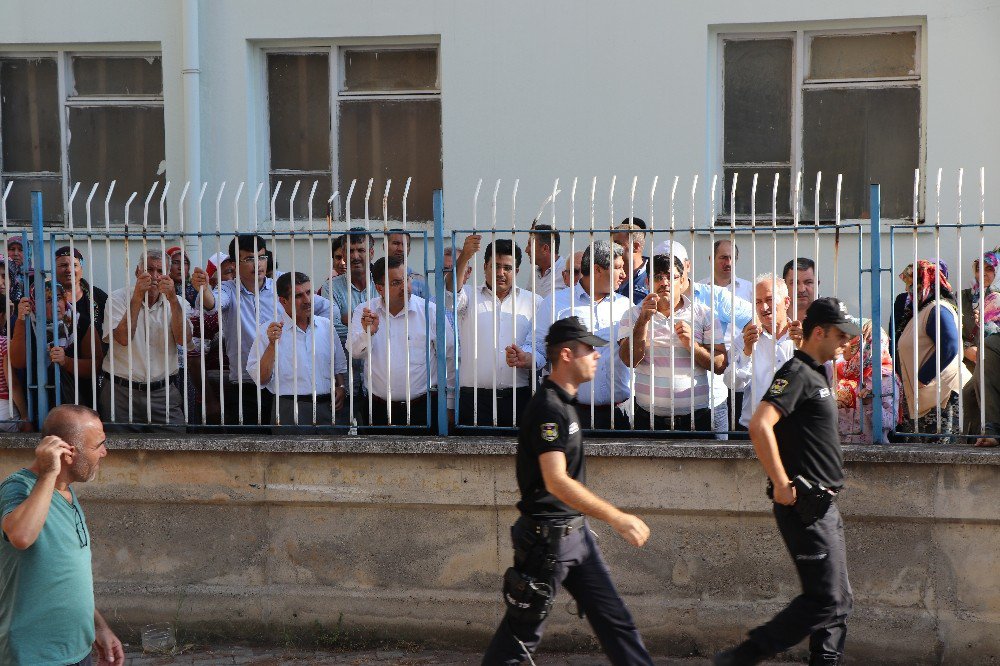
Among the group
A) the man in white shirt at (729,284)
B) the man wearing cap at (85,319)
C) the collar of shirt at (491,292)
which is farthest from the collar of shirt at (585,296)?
the man wearing cap at (85,319)

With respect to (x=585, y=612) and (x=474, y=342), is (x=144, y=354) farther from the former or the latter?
(x=585, y=612)

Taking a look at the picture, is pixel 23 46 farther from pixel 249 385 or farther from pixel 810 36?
pixel 810 36

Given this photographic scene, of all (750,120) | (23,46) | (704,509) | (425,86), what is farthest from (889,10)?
(23,46)

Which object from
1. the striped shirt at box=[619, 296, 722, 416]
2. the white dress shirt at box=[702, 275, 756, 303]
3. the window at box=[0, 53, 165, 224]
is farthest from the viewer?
the window at box=[0, 53, 165, 224]

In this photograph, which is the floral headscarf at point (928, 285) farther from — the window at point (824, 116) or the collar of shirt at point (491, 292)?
the window at point (824, 116)

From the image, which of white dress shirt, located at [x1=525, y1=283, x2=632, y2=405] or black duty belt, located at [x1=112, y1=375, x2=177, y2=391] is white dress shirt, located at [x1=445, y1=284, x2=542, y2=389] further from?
black duty belt, located at [x1=112, y1=375, x2=177, y2=391]

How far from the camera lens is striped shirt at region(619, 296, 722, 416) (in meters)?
6.85

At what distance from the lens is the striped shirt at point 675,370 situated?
270 inches

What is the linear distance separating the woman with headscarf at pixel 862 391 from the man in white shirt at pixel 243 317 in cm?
290

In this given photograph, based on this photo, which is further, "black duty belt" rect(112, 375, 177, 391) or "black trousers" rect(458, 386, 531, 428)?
"black duty belt" rect(112, 375, 177, 391)

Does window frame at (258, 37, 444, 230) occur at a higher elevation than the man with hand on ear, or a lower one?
higher

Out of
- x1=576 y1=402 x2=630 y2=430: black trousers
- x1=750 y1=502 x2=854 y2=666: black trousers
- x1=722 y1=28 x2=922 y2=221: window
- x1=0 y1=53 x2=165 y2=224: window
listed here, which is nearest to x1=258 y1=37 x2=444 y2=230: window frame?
x1=0 y1=53 x2=165 y2=224: window

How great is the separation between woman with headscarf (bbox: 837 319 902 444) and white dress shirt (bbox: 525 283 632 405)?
45.6 inches

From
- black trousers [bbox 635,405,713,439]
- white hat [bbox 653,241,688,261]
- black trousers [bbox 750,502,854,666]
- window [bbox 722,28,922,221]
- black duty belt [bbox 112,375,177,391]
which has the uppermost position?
window [bbox 722,28,922,221]
